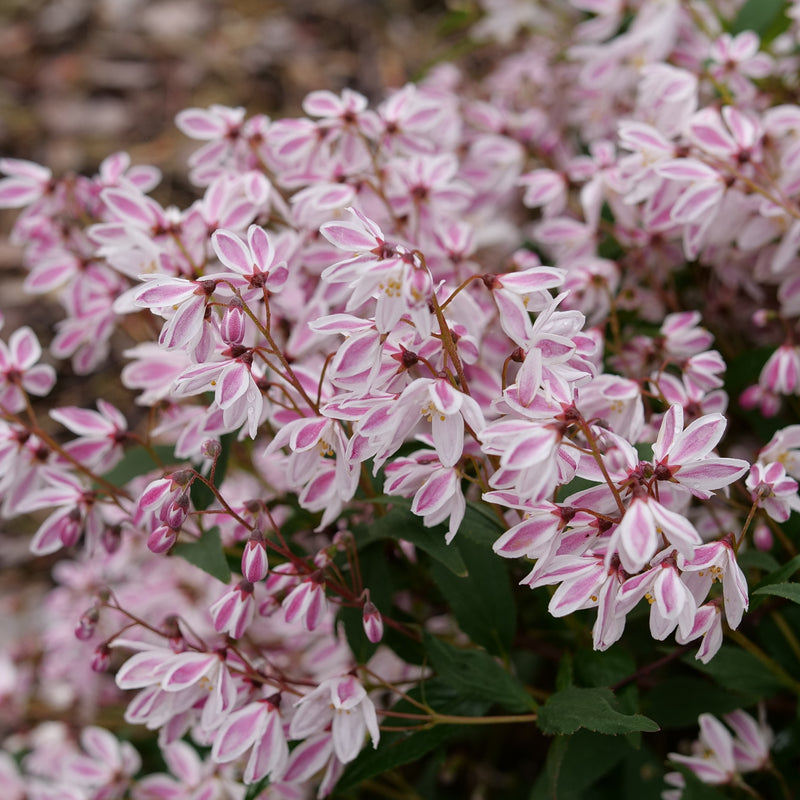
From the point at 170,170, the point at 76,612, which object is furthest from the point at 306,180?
the point at 170,170

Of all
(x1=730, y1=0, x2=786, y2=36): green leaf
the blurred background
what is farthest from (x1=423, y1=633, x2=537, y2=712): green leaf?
the blurred background

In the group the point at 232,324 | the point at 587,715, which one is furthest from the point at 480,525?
the point at 232,324

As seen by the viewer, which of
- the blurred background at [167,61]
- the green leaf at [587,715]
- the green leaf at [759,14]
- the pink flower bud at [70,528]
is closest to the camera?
the green leaf at [587,715]

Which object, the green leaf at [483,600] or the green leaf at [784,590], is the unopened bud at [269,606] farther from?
the green leaf at [784,590]

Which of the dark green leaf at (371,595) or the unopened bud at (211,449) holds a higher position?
the unopened bud at (211,449)

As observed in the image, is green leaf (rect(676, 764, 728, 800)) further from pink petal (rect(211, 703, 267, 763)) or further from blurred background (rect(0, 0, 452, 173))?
blurred background (rect(0, 0, 452, 173))

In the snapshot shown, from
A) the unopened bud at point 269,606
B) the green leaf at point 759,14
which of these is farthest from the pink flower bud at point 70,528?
the green leaf at point 759,14
